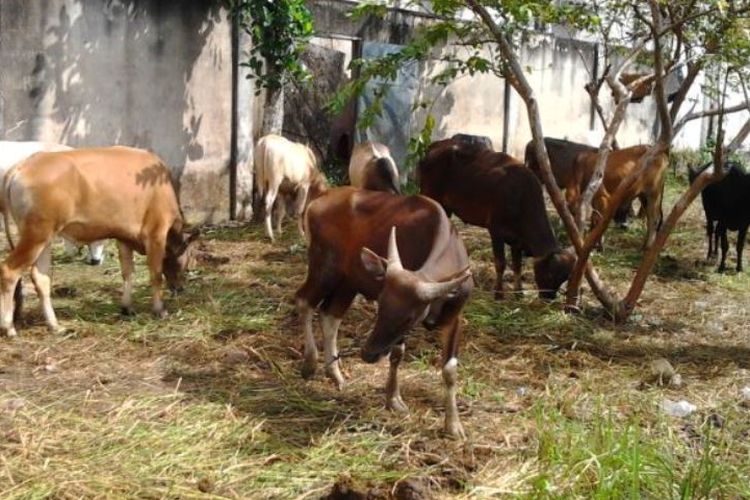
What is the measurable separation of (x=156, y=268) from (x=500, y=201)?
334 centimetres

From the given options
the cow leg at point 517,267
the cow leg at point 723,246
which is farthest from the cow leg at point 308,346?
the cow leg at point 723,246

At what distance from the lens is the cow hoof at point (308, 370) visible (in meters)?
6.15

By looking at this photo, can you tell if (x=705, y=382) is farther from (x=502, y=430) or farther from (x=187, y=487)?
(x=187, y=487)

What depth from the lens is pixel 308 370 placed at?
6.15 m

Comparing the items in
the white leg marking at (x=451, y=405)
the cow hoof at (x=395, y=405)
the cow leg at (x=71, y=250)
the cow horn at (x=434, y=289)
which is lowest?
the cow leg at (x=71, y=250)

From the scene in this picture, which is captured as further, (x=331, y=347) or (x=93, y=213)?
(x=93, y=213)

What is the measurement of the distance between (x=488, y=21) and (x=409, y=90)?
22.3 ft

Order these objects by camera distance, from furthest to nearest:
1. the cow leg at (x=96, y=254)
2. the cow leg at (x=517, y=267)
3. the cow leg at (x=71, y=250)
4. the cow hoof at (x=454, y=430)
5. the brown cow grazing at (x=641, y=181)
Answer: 1. the brown cow grazing at (x=641, y=181)
2. the cow leg at (x=71, y=250)
3. the cow leg at (x=96, y=254)
4. the cow leg at (x=517, y=267)
5. the cow hoof at (x=454, y=430)

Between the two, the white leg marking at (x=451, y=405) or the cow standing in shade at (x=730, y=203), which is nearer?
the white leg marking at (x=451, y=405)

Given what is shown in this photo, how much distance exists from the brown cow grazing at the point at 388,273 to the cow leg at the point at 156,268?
1.79m

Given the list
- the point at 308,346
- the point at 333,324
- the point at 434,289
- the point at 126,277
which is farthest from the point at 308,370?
the point at 126,277

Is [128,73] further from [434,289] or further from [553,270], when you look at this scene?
[434,289]

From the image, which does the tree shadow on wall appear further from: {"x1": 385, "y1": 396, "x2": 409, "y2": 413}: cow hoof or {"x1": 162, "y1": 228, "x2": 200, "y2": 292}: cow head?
{"x1": 385, "y1": 396, "x2": 409, "y2": 413}: cow hoof

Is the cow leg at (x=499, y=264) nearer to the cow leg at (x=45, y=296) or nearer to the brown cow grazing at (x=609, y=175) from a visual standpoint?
the brown cow grazing at (x=609, y=175)
